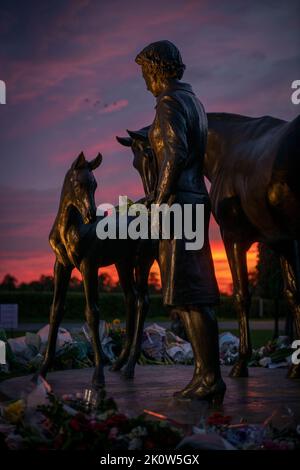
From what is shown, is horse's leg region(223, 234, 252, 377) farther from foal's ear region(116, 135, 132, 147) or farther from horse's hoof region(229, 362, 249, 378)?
foal's ear region(116, 135, 132, 147)

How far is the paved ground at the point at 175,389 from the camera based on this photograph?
4691 mm

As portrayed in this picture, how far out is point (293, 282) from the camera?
6.96 m

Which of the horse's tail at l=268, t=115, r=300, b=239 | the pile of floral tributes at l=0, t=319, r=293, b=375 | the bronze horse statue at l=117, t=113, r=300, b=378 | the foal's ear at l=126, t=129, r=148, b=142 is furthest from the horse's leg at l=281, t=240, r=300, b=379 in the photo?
the foal's ear at l=126, t=129, r=148, b=142

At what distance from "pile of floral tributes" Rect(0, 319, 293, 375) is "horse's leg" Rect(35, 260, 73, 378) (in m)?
1.68

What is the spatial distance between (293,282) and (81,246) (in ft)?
7.52

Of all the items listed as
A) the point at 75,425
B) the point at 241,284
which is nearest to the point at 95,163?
the point at 241,284

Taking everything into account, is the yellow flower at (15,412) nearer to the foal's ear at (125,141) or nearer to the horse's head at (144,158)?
the horse's head at (144,158)

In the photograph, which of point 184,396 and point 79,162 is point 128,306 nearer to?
point 79,162

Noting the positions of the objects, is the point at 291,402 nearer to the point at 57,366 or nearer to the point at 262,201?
the point at 262,201

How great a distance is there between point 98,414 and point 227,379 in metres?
3.03

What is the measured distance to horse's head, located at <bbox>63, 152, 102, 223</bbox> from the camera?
578 centimetres

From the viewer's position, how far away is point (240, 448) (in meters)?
3.49

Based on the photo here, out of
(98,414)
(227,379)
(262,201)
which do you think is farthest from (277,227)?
(98,414)

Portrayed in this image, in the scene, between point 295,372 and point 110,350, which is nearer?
point 295,372
